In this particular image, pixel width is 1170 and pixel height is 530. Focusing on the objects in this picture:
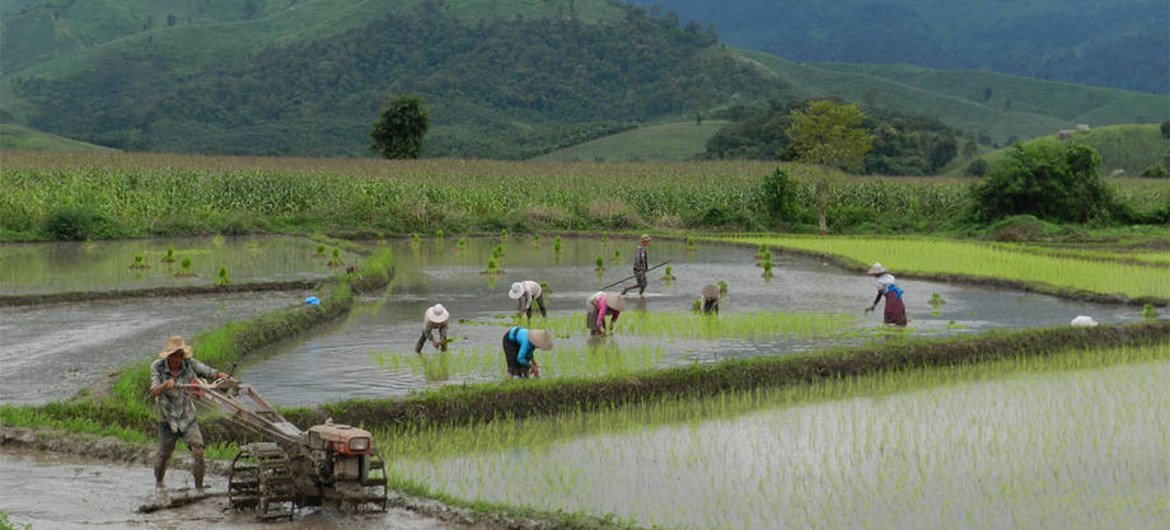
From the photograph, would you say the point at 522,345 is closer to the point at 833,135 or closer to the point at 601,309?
the point at 601,309

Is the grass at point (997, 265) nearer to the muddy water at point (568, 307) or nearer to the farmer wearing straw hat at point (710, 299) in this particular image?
the muddy water at point (568, 307)

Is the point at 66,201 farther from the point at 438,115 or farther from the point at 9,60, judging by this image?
the point at 9,60

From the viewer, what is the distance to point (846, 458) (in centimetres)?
1154

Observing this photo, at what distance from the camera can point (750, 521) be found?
959 cm

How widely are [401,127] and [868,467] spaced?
2182 inches

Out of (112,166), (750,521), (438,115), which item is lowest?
(750,521)

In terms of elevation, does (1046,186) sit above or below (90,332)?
above

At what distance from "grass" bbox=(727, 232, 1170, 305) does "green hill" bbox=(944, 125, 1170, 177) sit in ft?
144

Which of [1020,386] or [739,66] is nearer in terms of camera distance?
[1020,386]

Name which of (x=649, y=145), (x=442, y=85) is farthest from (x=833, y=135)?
(x=442, y=85)

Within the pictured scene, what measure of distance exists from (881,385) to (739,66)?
430 feet

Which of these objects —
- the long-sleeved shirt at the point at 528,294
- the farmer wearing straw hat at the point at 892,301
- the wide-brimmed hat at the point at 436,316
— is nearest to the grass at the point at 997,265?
the farmer wearing straw hat at the point at 892,301

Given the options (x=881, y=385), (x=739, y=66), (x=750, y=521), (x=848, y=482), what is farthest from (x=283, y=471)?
(x=739, y=66)

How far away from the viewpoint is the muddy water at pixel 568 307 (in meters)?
15.4
